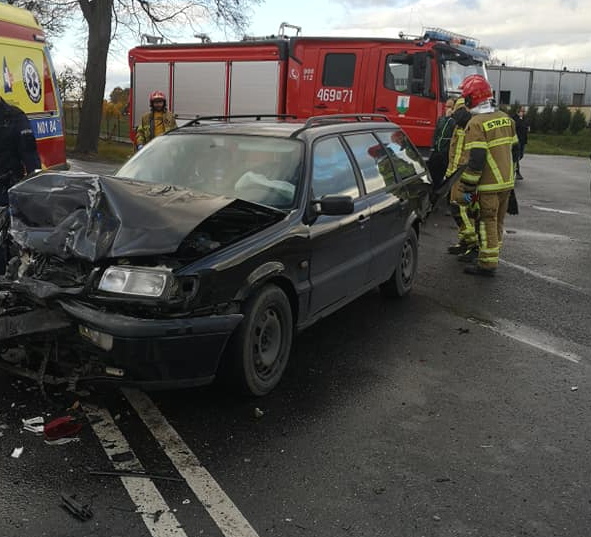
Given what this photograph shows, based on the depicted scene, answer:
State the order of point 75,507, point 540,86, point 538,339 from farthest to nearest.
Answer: point 540,86 → point 538,339 → point 75,507

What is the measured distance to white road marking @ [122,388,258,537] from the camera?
282cm

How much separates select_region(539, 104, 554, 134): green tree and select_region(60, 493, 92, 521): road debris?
41805 mm

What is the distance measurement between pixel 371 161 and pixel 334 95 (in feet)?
25.1

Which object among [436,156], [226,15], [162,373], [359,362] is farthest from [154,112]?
[226,15]

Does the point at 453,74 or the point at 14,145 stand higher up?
the point at 453,74

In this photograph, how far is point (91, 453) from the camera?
3326 millimetres

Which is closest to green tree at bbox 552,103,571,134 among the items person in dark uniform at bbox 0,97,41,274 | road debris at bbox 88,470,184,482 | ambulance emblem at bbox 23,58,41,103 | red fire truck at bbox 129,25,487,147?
red fire truck at bbox 129,25,487,147

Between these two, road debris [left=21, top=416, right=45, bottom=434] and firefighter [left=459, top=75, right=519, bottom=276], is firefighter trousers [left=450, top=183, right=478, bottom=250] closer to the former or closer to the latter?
firefighter [left=459, top=75, right=519, bottom=276]

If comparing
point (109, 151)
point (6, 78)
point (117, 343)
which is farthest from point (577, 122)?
point (117, 343)

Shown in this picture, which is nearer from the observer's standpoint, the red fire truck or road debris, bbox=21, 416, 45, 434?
road debris, bbox=21, 416, 45, 434

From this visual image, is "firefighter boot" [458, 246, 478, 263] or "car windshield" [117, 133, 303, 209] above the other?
"car windshield" [117, 133, 303, 209]

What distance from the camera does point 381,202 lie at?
552cm

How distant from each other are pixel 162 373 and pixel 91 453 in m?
0.52

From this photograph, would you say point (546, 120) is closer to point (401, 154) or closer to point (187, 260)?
point (401, 154)
